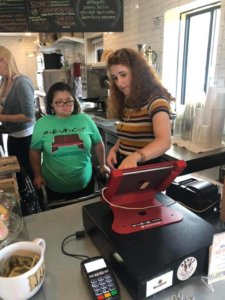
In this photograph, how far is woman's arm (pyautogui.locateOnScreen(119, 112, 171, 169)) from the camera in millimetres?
1034

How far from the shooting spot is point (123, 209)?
90 cm

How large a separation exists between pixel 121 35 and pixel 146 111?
296 cm

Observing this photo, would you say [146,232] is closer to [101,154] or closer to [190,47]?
[101,154]

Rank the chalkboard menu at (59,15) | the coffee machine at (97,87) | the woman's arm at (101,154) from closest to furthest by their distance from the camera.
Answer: the woman's arm at (101,154), the chalkboard menu at (59,15), the coffee machine at (97,87)

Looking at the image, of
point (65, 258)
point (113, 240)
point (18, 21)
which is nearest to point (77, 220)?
point (65, 258)

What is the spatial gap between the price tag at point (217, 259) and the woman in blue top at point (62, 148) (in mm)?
1106

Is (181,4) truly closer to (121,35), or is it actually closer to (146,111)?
(121,35)

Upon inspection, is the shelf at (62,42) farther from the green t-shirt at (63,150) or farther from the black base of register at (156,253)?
the black base of register at (156,253)

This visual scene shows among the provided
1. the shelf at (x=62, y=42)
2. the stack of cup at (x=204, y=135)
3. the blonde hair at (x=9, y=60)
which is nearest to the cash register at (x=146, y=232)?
the stack of cup at (x=204, y=135)

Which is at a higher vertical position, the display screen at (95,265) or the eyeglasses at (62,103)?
the eyeglasses at (62,103)

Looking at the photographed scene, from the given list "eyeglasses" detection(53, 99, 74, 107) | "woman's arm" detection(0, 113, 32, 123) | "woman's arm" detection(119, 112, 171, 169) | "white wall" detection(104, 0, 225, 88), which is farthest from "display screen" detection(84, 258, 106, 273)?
"white wall" detection(104, 0, 225, 88)

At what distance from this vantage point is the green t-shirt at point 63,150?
5.49 ft

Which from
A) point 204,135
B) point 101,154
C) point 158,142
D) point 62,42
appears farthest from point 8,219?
point 62,42

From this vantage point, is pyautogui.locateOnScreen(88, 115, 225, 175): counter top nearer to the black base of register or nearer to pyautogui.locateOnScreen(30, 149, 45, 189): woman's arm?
pyautogui.locateOnScreen(30, 149, 45, 189): woman's arm
